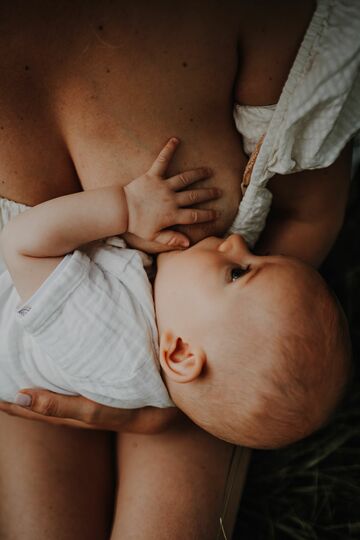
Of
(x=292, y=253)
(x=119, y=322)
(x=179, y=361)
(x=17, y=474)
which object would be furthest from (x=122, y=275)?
(x=17, y=474)

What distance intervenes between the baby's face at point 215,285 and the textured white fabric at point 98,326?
0.05m

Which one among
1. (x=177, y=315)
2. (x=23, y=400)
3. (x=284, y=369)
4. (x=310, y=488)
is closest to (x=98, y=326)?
(x=177, y=315)

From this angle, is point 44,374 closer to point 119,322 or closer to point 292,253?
point 119,322

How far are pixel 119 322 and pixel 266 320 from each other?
297mm

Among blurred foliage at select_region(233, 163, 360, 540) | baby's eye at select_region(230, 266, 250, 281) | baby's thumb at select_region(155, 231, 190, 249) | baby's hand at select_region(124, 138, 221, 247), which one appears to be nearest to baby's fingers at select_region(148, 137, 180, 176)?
baby's hand at select_region(124, 138, 221, 247)

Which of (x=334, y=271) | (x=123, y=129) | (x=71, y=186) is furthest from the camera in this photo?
(x=334, y=271)

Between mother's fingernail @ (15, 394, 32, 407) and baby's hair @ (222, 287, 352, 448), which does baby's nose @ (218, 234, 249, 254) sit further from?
mother's fingernail @ (15, 394, 32, 407)

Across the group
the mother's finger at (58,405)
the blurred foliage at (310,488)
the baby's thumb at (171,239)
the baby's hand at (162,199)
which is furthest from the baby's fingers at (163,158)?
the blurred foliage at (310,488)

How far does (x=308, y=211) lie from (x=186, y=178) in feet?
1.24

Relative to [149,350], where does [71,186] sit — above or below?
above

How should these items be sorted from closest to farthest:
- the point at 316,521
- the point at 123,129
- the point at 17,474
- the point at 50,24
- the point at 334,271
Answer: the point at 50,24 → the point at 123,129 → the point at 17,474 → the point at 316,521 → the point at 334,271

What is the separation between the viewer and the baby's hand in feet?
3.14

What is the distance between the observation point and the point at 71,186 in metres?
1.07

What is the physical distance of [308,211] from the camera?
121 cm
